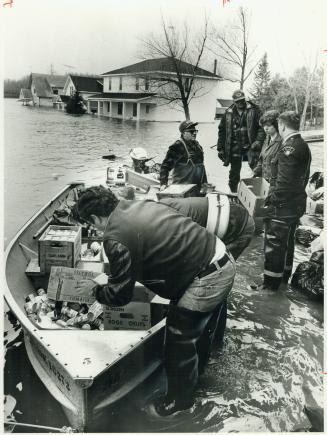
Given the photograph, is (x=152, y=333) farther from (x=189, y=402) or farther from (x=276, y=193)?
(x=276, y=193)

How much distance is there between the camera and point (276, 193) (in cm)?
392

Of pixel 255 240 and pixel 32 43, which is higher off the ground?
pixel 32 43

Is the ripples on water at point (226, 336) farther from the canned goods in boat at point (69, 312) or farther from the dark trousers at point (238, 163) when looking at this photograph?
the canned goods in boat at point (69, 312)

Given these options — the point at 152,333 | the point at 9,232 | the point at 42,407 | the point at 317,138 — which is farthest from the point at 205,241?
the point at 9,232

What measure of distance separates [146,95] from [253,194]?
1730 millimetres

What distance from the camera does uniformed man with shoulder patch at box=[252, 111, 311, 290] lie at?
3.75 m

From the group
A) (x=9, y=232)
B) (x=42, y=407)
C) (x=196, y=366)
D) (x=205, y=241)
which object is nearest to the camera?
(x=205, y=241)

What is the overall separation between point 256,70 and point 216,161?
2.02 m

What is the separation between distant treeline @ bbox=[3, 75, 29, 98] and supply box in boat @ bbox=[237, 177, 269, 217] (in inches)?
112

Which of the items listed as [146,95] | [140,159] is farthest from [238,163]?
[146,95]

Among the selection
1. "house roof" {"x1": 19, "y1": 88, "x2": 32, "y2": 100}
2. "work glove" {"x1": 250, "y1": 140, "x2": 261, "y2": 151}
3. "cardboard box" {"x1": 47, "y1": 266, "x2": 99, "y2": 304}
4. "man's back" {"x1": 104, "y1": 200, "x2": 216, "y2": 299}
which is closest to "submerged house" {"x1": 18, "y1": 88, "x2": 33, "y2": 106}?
"house roof" {"x1": 19, "y1": 88, "x2": 32, "y2": 100}

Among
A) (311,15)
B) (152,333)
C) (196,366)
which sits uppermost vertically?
(311,15)

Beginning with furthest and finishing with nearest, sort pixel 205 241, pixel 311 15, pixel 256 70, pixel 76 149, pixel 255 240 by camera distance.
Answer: pixel 255 240 → pixel 76 149 → pixel 256 70 → pixel 311 15 → pixel 205 241

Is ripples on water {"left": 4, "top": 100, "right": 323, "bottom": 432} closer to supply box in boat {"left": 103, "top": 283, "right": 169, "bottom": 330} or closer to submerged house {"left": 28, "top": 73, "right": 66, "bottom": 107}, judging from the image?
submerged house {"left": 28, "top": 73, "right": 66, "bottom": 107}
